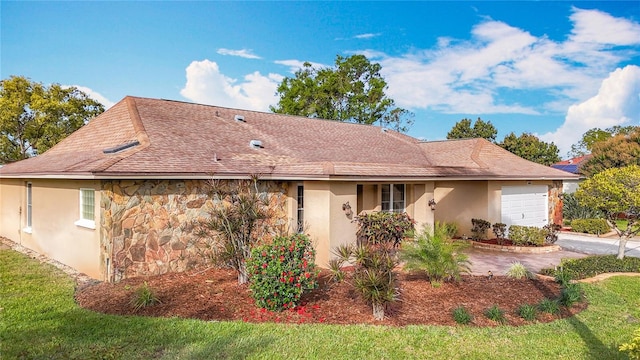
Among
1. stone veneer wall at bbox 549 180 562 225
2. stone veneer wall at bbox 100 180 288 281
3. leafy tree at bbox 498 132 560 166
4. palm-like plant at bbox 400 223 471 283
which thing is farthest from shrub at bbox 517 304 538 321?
leafy tree at bbox 498 132 560 166

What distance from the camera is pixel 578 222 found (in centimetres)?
1738

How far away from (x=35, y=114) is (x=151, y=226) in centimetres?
A: 2484

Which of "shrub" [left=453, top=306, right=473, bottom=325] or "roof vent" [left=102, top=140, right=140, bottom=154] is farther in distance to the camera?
"roof vent" [left=102, top=140, right=140, bottom=154]

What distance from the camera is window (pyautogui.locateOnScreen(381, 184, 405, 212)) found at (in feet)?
42.4

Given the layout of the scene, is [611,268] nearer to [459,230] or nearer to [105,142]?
[459,230]

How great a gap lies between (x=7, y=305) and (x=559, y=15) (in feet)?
68.1

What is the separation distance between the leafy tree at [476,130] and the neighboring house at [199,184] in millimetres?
23299

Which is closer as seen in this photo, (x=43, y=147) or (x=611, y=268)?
(x=611, y=268)

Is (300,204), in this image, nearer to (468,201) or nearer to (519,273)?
(519,273)

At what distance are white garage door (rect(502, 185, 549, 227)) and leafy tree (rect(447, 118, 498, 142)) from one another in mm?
23533

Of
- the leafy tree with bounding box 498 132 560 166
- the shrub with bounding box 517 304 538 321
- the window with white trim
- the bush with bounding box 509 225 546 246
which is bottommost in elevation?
the shrub with bounding box 517 304 538 321

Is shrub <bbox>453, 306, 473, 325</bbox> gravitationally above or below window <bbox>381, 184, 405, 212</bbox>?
below

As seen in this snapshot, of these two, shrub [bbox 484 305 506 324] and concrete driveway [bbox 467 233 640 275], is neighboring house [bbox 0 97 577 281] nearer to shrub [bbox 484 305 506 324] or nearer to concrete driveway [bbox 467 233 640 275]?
concrete driveway [bbox 467 233 640 275]

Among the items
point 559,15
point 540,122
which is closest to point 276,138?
point 559,15
